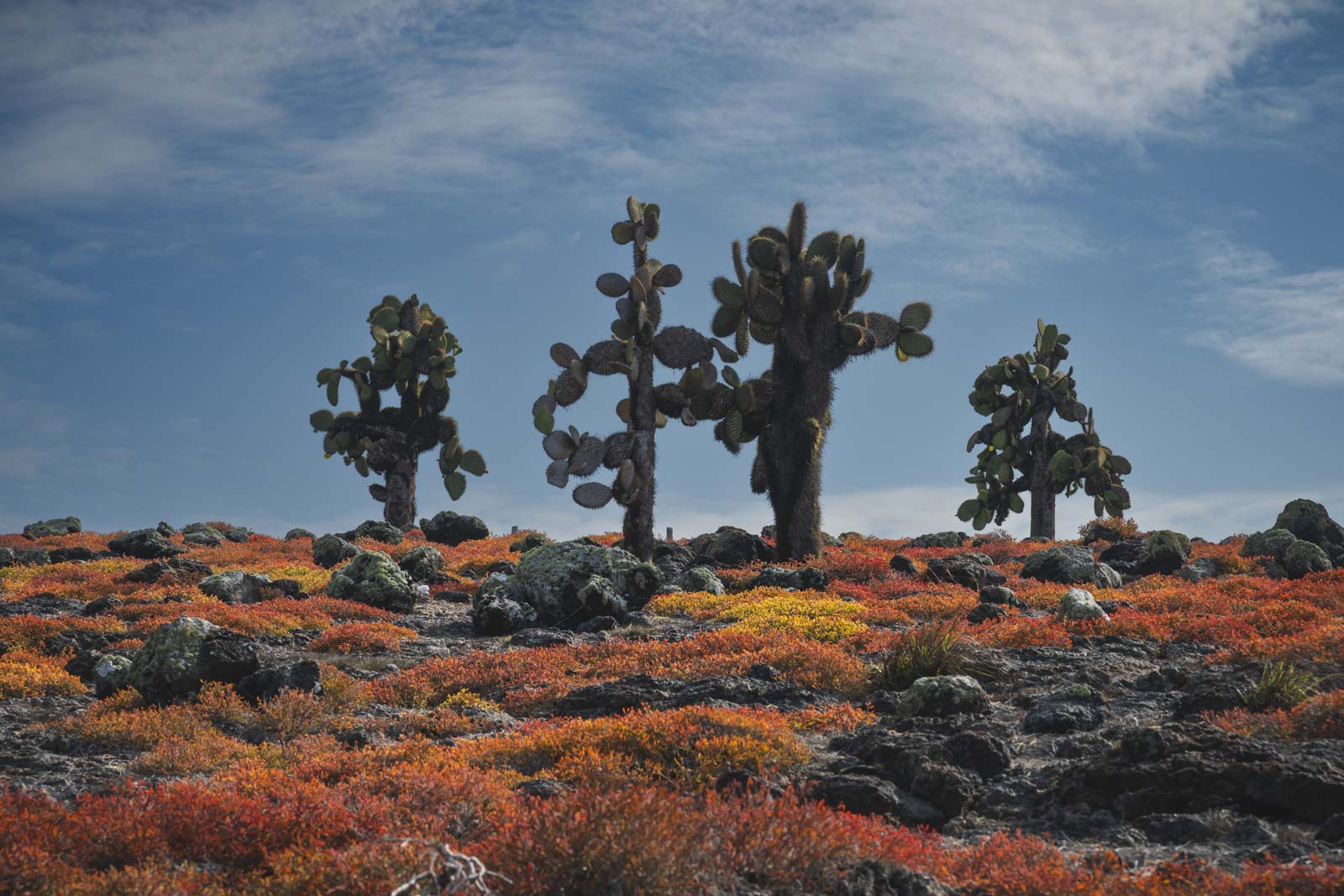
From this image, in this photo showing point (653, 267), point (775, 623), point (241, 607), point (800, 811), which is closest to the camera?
point (800, 811)

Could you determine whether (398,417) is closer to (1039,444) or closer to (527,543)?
(527,543)

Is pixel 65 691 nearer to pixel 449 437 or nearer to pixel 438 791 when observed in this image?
pixel 438 791

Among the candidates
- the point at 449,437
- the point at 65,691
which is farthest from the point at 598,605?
the point at 449,437

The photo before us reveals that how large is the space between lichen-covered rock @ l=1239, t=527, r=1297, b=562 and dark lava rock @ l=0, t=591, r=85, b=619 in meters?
29.8

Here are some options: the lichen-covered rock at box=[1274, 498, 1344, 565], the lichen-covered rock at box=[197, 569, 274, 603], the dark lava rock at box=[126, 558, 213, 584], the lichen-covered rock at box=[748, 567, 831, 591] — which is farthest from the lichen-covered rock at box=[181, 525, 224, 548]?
the lichen-covered rock at box=[1274, 498, 1344, 565]

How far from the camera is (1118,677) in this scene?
14477mm

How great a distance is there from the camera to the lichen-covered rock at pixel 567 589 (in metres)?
21.3

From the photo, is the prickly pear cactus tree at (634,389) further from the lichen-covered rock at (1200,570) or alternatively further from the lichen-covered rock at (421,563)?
the lichen-covered rock at (1200,570)

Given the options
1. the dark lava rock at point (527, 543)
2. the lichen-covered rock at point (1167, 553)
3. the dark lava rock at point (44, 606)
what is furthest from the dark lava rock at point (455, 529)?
the lichen-covered rock at point (1167, 553)

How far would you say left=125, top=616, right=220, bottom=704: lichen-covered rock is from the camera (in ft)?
46.7

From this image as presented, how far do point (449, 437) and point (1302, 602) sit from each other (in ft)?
107

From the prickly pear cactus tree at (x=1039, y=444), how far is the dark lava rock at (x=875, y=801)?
126 feet

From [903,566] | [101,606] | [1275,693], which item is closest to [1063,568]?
[903,566]

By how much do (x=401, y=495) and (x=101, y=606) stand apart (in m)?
21.9
